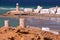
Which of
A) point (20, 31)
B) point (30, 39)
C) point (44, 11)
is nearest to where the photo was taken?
point (30, 39)

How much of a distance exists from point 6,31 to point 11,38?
525 mm

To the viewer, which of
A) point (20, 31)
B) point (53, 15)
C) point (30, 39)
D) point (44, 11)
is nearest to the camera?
point (30, 39)

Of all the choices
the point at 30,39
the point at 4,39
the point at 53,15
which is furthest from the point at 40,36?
the point at 53,15

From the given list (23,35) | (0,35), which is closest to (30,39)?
(23,35)

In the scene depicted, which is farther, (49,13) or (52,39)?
(49,13)

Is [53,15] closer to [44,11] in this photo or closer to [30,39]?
[44,11]

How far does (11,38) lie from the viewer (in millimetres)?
5641

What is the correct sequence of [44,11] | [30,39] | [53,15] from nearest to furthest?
1. [30,39]
2. [53,15]
3. [44,11]

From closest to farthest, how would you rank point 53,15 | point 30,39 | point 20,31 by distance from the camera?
point 30,39 < point 20,31 < point 53,15

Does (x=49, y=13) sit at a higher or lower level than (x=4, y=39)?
lower

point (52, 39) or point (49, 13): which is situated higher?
point (52, 39)

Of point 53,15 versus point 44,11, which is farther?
point 44,11

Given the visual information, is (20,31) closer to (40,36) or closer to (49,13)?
(40,36)

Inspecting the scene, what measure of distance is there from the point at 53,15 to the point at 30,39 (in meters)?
40.6
